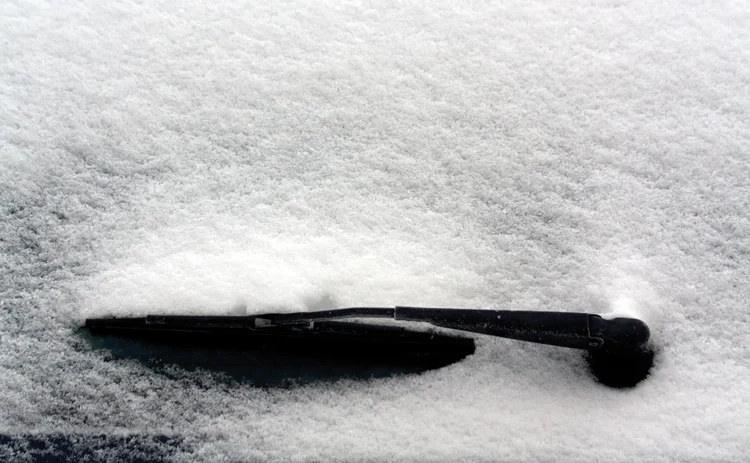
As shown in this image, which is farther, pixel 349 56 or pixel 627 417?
pixel 349 56

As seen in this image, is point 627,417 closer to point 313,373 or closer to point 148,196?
point 313,373

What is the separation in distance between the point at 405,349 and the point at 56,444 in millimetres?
762

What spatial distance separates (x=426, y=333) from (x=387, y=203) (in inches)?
12.1

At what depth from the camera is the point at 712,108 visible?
128cm

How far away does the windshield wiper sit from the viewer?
1.10 metres

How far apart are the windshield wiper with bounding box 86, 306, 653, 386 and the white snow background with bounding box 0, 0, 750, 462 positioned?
35 mm

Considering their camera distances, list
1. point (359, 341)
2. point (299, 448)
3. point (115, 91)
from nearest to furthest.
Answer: point (299, 448) → point (359, 341) → point (115, 91)

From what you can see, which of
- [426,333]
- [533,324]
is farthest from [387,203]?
[533,324]

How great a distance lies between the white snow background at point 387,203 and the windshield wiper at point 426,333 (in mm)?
35

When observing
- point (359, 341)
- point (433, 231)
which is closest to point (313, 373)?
point (359, 341)

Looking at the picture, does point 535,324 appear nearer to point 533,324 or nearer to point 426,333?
point 533,324

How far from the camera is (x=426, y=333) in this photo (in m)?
1.19

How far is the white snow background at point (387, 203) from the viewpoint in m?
1.11

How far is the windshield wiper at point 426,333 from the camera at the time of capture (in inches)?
43.2
